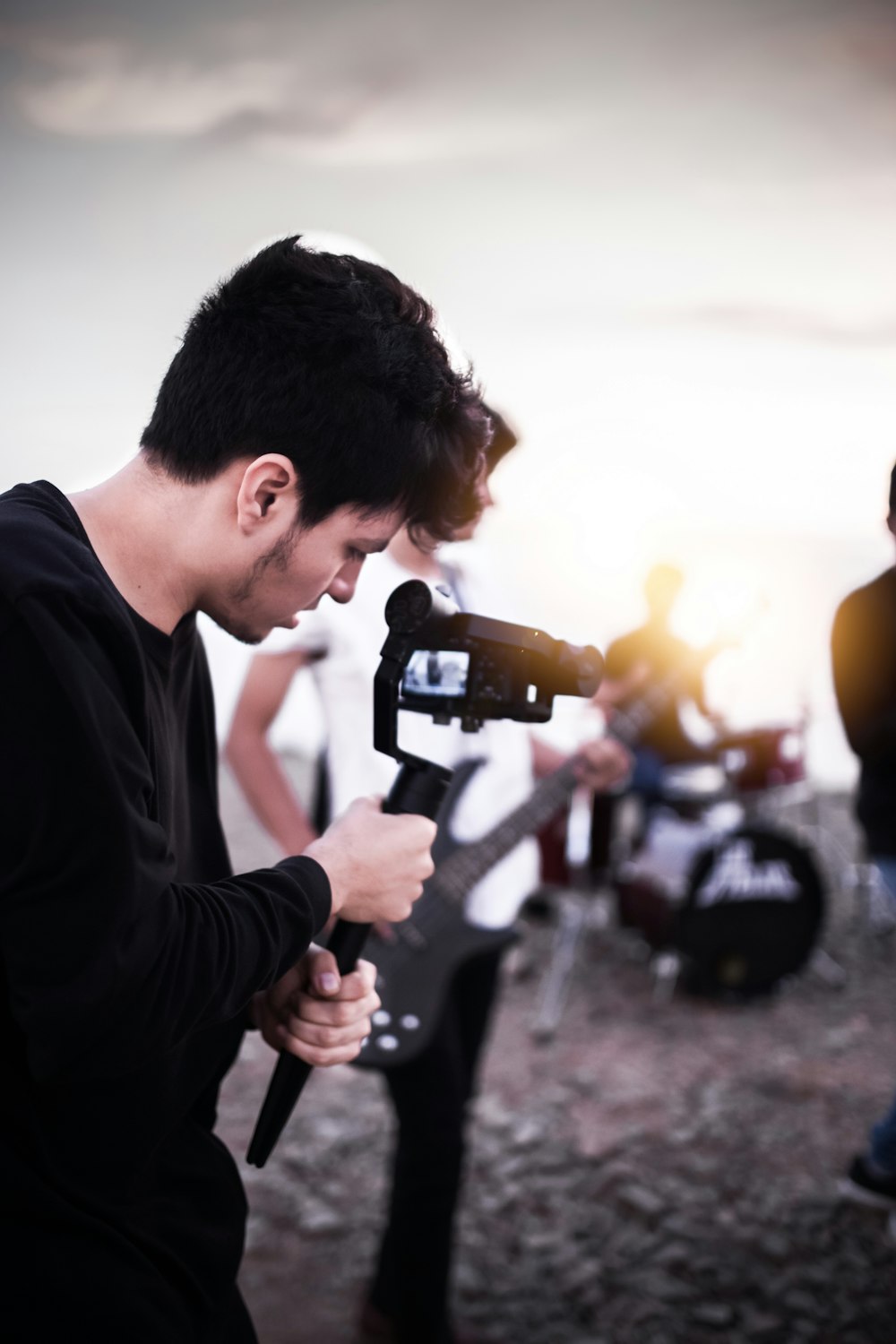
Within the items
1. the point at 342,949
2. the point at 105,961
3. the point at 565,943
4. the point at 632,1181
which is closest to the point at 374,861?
the point at 342,949

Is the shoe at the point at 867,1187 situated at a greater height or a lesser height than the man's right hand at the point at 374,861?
lesser

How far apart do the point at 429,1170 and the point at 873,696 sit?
5.58 ft

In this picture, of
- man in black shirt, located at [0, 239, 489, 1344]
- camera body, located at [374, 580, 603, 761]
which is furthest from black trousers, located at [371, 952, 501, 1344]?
camera body, located at [374, 580, 603, 761]

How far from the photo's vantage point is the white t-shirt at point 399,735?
2209 mm

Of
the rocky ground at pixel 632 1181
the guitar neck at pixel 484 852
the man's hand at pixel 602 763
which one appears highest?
the man's hand at pixel 602 763

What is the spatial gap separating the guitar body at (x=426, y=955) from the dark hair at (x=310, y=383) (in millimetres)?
1141

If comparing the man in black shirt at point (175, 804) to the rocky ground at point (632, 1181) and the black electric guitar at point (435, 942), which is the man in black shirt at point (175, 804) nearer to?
the black electric guitar at point (435, 942)

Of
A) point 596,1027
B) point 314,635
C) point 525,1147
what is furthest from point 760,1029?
point 314,635

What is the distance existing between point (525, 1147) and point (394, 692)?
2.95 m

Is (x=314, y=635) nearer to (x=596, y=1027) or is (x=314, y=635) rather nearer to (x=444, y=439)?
(x=444, y=439)

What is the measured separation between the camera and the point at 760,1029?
469 centimetres

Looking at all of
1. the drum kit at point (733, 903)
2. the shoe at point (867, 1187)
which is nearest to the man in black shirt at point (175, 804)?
the shoe at point (867, 1187)

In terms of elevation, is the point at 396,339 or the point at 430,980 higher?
the point at 396,339

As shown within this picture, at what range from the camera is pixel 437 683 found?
1218mm
